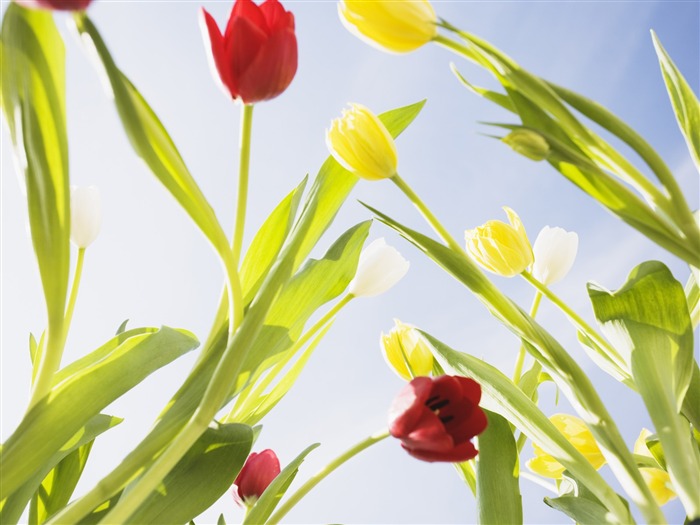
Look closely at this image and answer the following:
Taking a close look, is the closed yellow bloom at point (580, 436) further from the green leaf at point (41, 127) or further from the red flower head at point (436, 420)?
the green leaf at point (41, 127)

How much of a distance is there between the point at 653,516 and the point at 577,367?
0.31 ft

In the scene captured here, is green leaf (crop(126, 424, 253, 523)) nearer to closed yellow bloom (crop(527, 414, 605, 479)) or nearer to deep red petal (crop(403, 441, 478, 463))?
deep red petal (crop(403, 441, 478, 463))

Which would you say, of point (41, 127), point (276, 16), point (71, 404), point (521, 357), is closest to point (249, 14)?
point (276, 16)

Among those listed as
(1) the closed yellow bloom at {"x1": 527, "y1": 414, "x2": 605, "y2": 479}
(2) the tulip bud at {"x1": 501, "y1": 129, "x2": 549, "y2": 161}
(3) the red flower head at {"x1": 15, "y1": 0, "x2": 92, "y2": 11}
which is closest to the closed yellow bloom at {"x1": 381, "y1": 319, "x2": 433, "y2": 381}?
(1) the closed yellow bloom at {"x1": 527, "y1": 414, "x2": 605, "y2": 479}

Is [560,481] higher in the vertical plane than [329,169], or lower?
lower

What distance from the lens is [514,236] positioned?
53 cm

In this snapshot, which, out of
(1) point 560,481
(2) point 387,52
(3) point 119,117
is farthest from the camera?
(1) point 560,481

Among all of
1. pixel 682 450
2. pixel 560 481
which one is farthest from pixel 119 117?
pixel 560 481

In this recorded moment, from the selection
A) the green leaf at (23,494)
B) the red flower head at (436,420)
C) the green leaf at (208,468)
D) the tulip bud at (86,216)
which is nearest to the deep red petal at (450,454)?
the red flower head at (436,420)

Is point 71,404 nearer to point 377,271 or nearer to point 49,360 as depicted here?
point 49,360

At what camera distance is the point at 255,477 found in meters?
0.56

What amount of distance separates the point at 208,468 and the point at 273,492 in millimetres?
81

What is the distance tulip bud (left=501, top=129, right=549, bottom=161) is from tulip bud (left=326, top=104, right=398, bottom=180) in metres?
0.09

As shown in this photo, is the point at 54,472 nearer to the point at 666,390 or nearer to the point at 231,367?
the point at 231,367
